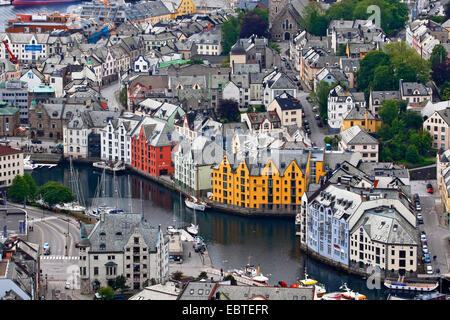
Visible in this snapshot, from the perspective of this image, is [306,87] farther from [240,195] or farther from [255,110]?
[240,195]

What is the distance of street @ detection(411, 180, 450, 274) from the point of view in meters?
40.2

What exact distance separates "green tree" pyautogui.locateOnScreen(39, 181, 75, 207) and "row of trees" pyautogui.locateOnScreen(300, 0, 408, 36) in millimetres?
39510

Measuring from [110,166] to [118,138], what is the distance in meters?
1.91

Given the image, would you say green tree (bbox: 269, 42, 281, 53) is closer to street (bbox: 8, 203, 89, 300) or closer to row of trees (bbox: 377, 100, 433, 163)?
row of trees (bbox: 377, 100, 433, 163)

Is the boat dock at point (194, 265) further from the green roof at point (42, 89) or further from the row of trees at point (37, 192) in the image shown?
the green roof at point (42, 89)

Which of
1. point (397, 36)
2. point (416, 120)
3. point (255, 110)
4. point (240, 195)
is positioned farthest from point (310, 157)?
point (397, 36)

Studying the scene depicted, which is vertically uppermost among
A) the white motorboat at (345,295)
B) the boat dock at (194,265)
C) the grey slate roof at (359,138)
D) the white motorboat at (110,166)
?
the grey slate roof at (359,138)

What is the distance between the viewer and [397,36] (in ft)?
272

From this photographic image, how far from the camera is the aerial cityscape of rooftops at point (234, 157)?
3697cm

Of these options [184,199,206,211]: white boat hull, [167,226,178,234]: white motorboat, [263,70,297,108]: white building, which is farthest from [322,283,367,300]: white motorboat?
[263,70,297,108]: white building

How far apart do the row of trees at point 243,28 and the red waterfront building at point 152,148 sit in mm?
26199

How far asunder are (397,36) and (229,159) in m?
35.8

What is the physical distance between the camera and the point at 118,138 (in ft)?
202

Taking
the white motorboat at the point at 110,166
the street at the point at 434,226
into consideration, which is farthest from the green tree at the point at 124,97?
the street at the point at 434,226
